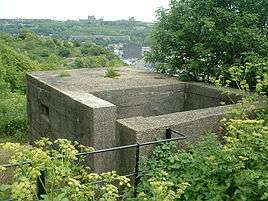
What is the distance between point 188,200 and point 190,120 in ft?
5.40

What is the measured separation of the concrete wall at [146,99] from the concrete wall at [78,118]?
73cm

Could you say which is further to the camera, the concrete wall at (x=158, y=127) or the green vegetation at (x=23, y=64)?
the green vegetation at (x=23, y=64)

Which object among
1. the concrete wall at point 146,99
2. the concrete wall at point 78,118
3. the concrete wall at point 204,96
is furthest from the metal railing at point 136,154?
the concrete wall at point 204,96

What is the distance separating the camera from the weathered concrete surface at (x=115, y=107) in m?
5.53

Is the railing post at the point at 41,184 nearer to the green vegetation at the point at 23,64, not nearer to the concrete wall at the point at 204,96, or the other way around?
the concrete wall at the point at 204,96

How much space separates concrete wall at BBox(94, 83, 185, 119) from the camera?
724 centimetres

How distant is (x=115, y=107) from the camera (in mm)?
5699

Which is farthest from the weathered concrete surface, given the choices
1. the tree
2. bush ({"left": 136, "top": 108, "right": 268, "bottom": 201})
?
bush ({"left": 136, "top": 108, "right": 268, "bottom": 201})

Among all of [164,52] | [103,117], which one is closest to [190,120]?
[103,117]

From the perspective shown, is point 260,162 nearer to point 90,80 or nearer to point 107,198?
point 107,198

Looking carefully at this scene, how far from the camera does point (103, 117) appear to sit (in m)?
5.63

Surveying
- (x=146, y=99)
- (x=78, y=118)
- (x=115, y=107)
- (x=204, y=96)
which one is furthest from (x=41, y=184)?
(x=204, y=96)

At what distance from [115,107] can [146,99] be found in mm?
→ 1986

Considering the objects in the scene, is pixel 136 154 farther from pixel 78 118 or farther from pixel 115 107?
pixel 78 118
